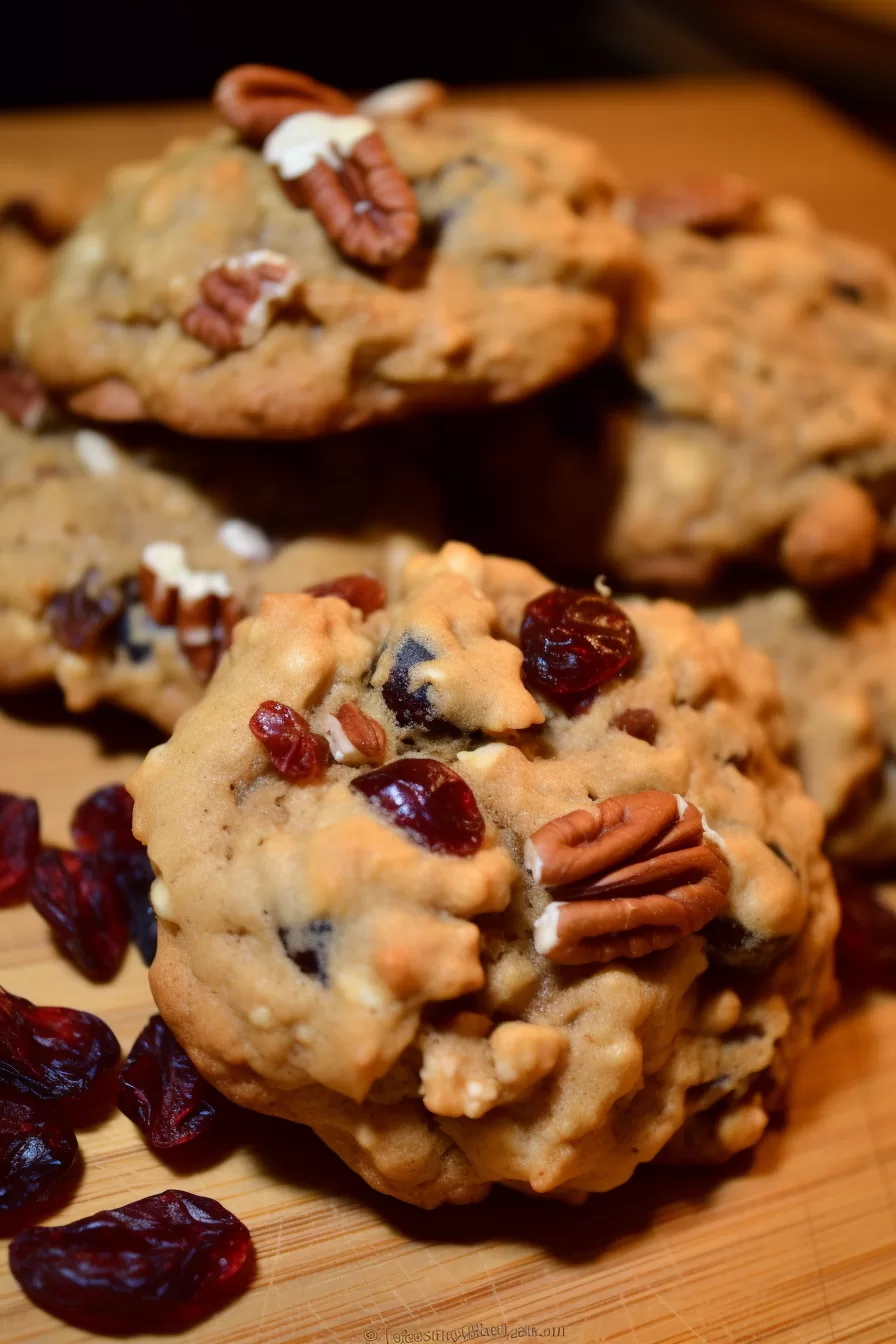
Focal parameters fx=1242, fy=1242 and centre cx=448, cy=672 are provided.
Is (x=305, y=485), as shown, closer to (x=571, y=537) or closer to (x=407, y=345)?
(x=407, y=345)

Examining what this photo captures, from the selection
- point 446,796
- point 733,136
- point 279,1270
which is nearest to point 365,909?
point 446,796

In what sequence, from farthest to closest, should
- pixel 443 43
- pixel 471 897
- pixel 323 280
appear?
pixel 443 43
pixel 323 280
pixel 471 897

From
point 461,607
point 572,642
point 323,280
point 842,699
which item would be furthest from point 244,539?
point 842,699

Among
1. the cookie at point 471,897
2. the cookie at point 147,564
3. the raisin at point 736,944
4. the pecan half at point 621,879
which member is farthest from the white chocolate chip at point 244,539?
the raisin at point 736,944

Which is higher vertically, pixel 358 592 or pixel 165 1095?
pixel 358 592

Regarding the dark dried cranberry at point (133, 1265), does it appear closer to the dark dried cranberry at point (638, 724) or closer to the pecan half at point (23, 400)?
the dark dried cranberry at point (638, 724)

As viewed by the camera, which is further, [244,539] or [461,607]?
[244,539]

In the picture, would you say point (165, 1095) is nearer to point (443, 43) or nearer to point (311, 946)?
point (311, 946)
